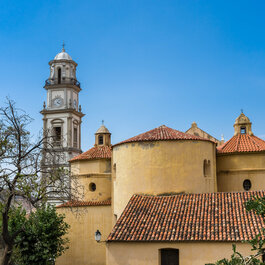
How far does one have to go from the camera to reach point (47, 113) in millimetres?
56531

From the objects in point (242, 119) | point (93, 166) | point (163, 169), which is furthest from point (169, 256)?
point (242, 119)

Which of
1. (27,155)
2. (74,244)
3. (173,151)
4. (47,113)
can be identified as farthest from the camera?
(47,113)

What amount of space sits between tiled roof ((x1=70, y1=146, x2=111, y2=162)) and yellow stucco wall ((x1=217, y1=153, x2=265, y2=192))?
889 centimetres

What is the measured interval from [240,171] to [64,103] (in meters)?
34.5

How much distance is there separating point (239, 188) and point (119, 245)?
11183mm

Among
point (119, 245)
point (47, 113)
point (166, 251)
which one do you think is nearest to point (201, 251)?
point (166, 251)

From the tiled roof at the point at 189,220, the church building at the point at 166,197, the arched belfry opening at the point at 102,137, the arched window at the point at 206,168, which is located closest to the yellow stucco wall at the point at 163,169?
the church building at the point at 166,197

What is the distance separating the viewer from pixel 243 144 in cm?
2822

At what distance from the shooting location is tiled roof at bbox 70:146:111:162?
31444mm

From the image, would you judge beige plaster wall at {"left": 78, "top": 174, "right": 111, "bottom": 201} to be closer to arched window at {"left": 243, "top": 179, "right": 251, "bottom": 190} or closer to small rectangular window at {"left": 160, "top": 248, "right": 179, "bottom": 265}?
arched window at {"left": 243, "top": 179, "right": 251, "bottom": 190}

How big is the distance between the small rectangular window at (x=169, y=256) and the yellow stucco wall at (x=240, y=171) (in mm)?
9883

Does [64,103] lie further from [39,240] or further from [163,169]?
[163,169]

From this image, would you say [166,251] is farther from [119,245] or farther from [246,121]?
[246,121]

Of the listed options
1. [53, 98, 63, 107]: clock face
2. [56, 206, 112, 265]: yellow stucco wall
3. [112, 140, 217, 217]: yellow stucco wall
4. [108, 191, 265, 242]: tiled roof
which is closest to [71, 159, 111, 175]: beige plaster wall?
[56, 206, 112, 265]: yellow stucco wall
